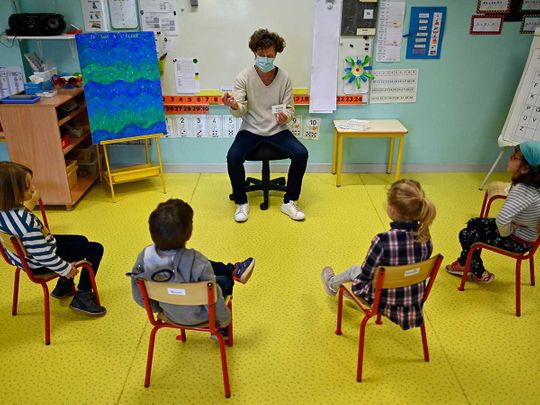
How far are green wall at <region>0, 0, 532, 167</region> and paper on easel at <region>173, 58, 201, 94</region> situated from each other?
0.87 feet

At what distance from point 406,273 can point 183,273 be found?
92 cm

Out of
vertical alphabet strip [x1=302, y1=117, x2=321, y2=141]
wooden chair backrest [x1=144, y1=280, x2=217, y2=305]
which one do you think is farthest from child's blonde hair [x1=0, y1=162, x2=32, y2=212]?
vertical alphabet strip [x1=302, y1=117, x2=321, y2=141]

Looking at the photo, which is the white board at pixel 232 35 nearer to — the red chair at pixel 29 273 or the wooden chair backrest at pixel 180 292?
the red chair at pixel 29 273

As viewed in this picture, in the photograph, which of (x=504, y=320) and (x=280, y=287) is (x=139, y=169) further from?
(x=504, y=320)

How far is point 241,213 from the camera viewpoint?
3.73m

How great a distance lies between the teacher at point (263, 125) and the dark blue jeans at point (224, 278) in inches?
50.3

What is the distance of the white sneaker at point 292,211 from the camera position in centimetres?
371

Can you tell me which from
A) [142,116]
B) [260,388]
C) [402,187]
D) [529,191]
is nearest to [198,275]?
[260,388]

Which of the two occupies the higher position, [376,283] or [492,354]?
[376,283]

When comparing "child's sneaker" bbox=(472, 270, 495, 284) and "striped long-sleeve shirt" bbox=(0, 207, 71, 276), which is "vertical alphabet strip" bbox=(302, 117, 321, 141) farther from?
"striped long-sleeve shirt" bbox=(0, 207, 71, 276)

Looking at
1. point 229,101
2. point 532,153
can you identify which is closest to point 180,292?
point 532,153

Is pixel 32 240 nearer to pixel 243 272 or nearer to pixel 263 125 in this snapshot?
pixel 243 272

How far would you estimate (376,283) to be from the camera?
6.64ft

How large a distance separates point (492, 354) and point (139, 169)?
2961 millimetres
